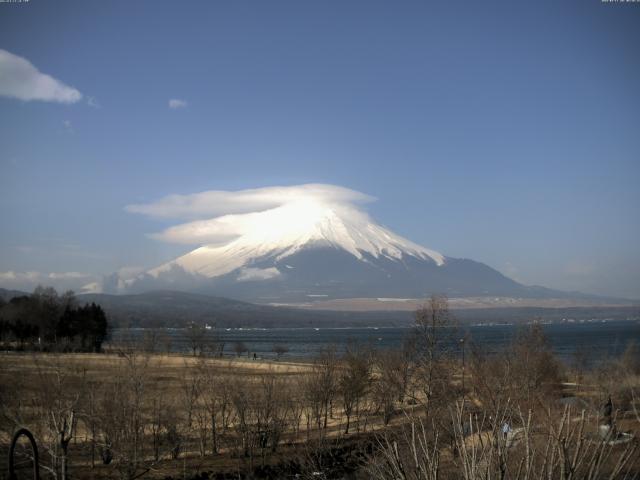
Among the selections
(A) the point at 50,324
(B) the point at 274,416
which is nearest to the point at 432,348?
(B) the point at 274,416

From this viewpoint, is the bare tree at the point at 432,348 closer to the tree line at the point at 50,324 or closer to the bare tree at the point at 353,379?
the bare tree at the point at 353,379

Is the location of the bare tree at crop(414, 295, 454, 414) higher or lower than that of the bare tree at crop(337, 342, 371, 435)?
higher

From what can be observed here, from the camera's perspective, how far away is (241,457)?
27.0 metres

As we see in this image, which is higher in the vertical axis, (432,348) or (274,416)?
(432,348)

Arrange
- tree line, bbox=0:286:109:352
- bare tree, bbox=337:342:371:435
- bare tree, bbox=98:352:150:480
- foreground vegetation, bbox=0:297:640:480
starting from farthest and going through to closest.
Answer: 1. tree line, bbox=0:286:109:352
2. bare tree, bbox=337:342:371:435
3. bare tree, bbox=98:352:150:480
4. foreground vegetation, bbox=0:297:640:480

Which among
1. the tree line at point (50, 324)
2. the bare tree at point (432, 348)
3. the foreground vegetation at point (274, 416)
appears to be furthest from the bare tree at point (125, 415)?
the tree line at point (50, 324)

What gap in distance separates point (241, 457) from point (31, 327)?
234 feet

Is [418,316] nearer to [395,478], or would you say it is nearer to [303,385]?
[303,385]

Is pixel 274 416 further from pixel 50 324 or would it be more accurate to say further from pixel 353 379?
pixel 50 324

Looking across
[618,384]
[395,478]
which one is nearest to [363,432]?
[618,384]

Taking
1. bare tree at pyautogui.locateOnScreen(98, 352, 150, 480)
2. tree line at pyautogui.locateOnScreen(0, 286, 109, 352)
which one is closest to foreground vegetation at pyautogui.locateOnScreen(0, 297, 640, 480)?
bare tree at pyautogui.locateOnScreen(98, 352, 150, 480)

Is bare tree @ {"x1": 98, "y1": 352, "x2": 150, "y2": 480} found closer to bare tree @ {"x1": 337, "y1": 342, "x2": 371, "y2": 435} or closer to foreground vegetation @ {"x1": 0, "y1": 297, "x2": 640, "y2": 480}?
foreground vegetation @ {"x1": 0, "y1": 297, "x2": 640, "y2": 480}

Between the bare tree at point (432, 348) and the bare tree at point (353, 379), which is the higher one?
the bare tree at point (432, 348)

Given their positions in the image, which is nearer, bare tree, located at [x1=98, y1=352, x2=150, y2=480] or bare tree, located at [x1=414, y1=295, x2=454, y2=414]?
bare tree, located at [x1=98, y1=352, x2=150, y2=480]
